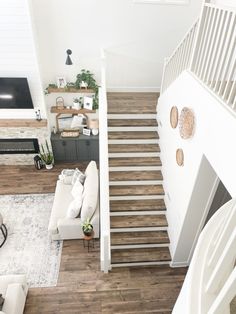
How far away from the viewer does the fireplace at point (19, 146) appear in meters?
6.59

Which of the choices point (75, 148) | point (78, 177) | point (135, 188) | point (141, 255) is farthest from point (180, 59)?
point (75, 148)

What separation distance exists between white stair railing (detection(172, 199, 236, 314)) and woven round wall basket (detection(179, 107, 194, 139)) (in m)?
1.90

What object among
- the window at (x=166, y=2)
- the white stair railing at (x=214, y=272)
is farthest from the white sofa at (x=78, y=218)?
the window at (x=166, y=2)

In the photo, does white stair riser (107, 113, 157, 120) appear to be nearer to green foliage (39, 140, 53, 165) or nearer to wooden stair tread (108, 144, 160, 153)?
wooden stair tread (108, 144, 160, 153)

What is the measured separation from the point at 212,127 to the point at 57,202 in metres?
3.50

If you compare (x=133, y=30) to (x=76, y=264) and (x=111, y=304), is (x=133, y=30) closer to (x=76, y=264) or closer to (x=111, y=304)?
(x=76, y=264)

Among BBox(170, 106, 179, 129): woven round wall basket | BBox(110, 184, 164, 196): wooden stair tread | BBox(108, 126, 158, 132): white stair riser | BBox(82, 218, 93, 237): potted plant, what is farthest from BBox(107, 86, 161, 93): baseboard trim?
BBox(82, 218, 93, 237): potted plant

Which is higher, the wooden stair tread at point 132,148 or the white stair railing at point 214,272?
the white stair railing at point 214,272

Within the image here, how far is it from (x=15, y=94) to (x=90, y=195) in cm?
305

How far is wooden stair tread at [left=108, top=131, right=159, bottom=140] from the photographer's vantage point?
5.05 metres

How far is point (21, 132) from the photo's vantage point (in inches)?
255

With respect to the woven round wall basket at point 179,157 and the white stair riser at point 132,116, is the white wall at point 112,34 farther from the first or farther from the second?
the woven round wall basket at point 179,157

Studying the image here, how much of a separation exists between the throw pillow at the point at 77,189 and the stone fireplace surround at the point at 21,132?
1885 mm

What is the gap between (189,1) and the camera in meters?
5.14
